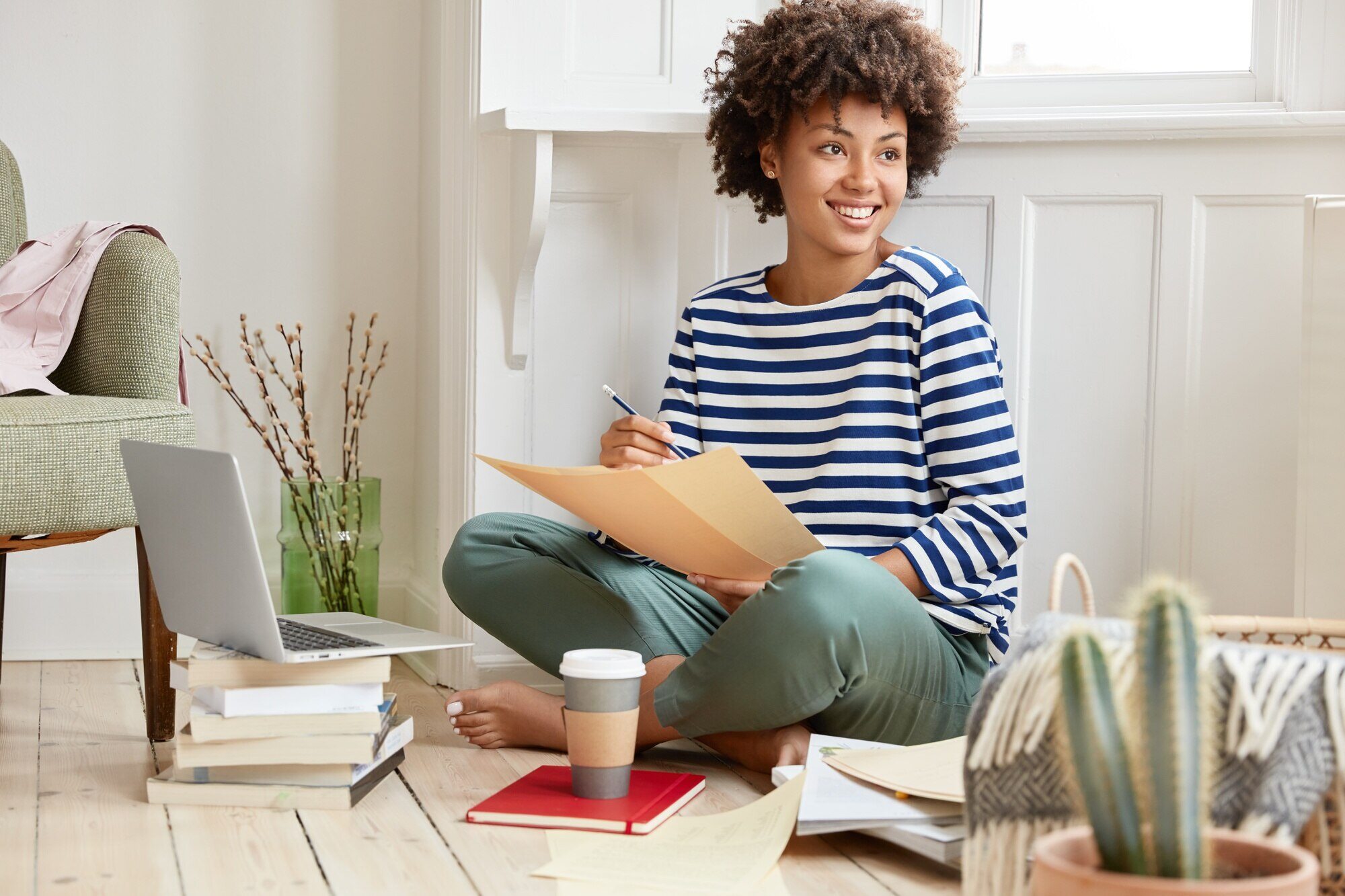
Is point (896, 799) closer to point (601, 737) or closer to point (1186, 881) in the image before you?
point (601, 737)

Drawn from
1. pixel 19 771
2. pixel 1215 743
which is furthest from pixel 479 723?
pixel 1215 743

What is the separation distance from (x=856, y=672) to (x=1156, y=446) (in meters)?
0.59

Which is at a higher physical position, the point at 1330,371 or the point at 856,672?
the point at 1330,371

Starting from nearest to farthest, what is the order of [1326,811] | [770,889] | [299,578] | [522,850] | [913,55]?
[1326,811] → [770,889] → [522,850] → [913,55] → [299,578]

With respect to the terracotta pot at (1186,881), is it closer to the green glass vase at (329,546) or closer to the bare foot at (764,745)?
the bare foot at (764,745)

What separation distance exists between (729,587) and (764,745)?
181 mm

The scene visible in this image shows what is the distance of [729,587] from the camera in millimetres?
1490

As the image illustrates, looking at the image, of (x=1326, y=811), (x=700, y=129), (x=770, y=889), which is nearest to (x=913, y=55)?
(x=700, y=129)

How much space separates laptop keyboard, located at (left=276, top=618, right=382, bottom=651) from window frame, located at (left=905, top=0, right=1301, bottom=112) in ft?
3.40

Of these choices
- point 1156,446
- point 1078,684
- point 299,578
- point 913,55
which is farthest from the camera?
point 299,578

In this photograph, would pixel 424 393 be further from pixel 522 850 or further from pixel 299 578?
pixel 522 850

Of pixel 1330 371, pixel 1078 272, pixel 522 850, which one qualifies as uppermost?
pixel 1078 272

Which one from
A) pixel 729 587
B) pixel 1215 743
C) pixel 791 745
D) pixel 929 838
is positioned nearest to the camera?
pixel 1215 743

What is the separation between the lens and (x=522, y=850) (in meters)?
1.19
